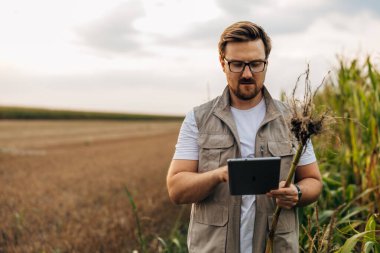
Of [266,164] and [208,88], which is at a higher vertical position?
[208,88]


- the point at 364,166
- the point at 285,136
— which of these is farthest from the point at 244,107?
the point at 364,166

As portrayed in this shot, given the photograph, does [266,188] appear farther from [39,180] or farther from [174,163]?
[39,180]

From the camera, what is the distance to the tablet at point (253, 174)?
170 centimetres

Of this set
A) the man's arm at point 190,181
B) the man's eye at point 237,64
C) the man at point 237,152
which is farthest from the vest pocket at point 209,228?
the man's eye at point 237,64

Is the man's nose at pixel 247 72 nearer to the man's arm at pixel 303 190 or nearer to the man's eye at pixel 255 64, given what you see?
the man's eye at pixel 255 64

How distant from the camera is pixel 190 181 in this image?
208 centimetres

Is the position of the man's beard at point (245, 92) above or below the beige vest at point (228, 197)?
above

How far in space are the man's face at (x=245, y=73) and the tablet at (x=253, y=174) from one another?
50cm

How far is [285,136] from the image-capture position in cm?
230

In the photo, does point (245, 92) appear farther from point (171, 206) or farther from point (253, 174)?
point (171, 206)

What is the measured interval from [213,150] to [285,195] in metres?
0.49

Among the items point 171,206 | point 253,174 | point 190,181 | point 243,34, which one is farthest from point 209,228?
point 171,206

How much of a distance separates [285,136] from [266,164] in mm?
Result: 626

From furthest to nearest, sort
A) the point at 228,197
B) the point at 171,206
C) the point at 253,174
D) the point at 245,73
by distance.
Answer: the point at 171,206 → the point at 228,197 → the point at 245,73 → the point at 253,174
